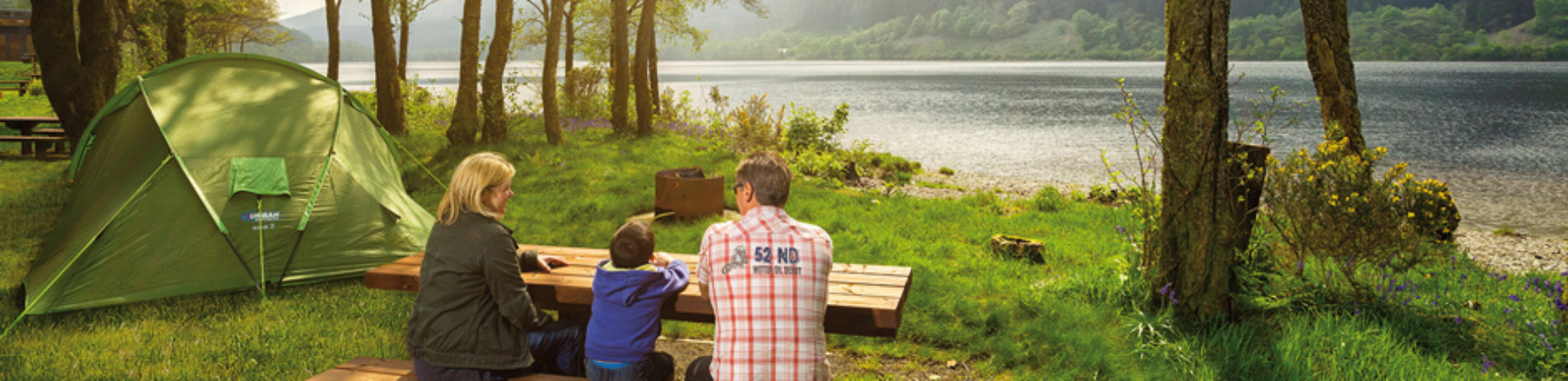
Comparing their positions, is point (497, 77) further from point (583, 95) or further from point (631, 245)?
point (631, 245)

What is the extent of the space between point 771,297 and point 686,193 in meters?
5.96

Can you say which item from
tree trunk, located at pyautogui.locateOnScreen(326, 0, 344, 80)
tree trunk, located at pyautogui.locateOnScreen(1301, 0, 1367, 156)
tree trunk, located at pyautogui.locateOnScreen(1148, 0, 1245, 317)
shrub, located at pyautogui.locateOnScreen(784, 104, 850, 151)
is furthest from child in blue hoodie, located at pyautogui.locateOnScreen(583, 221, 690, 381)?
tree trunk, located at pyautogui.locateOnScreen(326, 0, 344, 80)

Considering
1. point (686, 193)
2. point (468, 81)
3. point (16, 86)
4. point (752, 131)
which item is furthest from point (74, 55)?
point (16, 86)

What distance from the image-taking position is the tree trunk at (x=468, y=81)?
13539 millimetres

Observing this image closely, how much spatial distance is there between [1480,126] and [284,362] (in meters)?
42.3

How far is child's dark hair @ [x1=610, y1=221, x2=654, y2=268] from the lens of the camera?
321 cm

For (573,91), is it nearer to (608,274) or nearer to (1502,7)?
(608,274)

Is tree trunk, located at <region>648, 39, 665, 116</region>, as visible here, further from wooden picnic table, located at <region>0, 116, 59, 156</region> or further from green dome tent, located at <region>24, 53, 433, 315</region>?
green dome tent, located at <region>24, 53, 433, 315</region>

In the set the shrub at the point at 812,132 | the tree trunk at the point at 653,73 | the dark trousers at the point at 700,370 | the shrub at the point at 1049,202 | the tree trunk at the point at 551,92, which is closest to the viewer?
the dark trousers at the point at 700,370

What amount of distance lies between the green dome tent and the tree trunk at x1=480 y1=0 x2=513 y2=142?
22.8 feet

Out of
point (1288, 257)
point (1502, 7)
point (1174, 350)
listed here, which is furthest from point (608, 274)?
point (1502, 7)

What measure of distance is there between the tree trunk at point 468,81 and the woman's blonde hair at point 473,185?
1103 cm

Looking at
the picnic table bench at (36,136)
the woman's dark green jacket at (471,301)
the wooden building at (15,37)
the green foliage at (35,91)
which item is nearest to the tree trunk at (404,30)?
the picnic table bench at (36,136)

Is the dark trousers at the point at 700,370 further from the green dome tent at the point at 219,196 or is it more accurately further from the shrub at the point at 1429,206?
the shrub at the point at 1429,206
